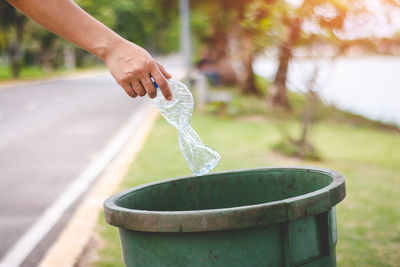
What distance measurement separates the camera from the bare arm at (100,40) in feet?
7.05

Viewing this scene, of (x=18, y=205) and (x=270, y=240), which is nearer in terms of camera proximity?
(x=270, y=240)

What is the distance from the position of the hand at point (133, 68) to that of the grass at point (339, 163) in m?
2.64

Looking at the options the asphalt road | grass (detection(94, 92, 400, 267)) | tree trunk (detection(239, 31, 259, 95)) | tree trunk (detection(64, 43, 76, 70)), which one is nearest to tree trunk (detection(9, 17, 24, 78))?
tree trunk (detection(64, 43, 76, 70))

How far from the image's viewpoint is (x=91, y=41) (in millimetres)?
2180

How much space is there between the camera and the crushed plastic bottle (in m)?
2.66

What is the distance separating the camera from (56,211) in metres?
6.09

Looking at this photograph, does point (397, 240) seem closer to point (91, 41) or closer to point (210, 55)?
point (91, 41)

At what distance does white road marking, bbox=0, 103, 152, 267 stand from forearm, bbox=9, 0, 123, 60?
9.45 ft

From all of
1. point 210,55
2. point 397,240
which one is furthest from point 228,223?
point 210,55

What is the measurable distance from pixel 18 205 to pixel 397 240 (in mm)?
4159

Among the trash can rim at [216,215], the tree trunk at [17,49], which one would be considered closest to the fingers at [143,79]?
the trash can rim at [216,215]

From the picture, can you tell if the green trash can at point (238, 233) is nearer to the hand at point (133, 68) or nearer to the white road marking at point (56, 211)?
the hand at point (133, 68)

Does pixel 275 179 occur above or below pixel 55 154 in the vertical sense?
above

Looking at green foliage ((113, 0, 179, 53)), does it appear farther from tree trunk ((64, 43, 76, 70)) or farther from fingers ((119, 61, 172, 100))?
fingers ((119, 61, 172, 100))
